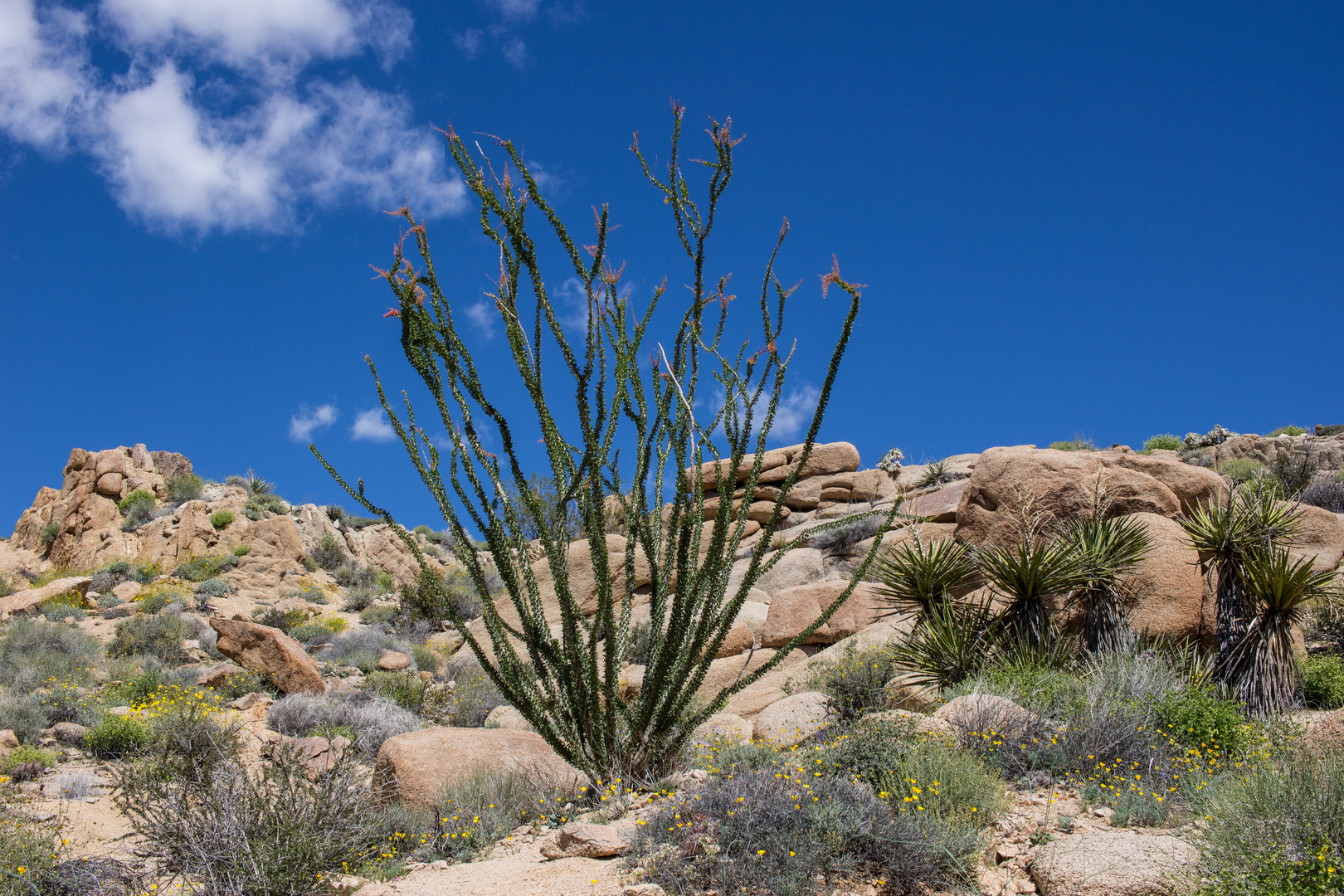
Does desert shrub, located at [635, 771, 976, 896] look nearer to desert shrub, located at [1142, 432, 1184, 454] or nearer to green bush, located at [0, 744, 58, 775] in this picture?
green bush, located at [0, 744, 58, 775]

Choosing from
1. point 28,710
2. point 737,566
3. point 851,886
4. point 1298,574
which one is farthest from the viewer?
point 737,566

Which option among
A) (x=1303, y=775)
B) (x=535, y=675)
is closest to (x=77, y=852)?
(x=535, y=675)

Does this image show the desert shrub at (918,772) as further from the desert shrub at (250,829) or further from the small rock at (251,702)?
the small rock at (251,702)

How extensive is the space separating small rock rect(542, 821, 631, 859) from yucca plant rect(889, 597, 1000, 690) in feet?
15.3

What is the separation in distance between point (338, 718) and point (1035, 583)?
8.73 meters

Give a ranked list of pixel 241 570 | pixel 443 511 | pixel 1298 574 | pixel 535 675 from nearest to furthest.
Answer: pixel 443 511 < pixel 535 675 < pixel 1298 574 < pixel 241 570

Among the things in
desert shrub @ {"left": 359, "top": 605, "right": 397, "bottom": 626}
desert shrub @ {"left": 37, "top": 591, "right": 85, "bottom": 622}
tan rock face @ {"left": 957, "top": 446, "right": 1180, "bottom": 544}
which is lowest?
tan rock face @ {"left": 957, "top": 446, "right": 1180, "bottom": 544}

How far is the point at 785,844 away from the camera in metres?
4.57

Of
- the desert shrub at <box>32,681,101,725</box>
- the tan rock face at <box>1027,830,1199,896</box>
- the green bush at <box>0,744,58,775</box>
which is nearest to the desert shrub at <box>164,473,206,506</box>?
the desert shrub at <box>32,681,101,725</box>

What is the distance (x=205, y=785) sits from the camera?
508 centimetres

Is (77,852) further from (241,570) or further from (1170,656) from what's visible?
(241,570)

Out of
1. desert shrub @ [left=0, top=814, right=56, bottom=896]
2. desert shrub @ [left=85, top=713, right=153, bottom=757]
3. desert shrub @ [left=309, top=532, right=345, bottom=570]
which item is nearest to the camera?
desert shrub @ [left=0, top=814, right=56, bottom=896]

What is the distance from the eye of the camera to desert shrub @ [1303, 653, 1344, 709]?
319 inches

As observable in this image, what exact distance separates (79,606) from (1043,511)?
19.2m
